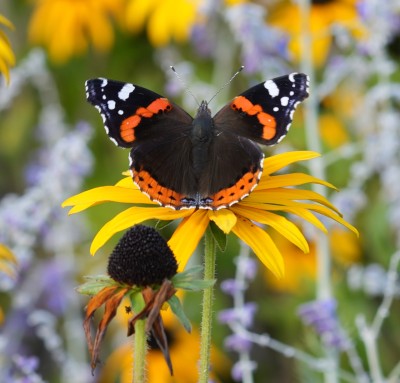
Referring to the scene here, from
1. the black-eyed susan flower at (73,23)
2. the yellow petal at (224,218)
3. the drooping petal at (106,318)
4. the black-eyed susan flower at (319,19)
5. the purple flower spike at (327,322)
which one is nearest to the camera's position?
the drooping petal at (106,318)

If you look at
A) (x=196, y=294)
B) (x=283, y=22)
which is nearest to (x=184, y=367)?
(x=196, y=294)

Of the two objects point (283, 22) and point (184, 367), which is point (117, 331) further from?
point (283, 22)

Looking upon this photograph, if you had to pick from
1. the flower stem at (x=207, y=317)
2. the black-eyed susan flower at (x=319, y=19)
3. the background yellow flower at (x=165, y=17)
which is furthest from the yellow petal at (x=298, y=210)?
the background yellow flower at (x=165, y=17)

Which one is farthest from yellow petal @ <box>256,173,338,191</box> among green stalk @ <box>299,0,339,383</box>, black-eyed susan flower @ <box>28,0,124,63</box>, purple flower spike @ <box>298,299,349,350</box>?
black-eyed susan flower @ <box>28,0,124,63</box>

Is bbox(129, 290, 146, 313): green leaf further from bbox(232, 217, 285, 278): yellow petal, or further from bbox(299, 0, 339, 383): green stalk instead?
bbox(299, 0, 339, 383): green stalk

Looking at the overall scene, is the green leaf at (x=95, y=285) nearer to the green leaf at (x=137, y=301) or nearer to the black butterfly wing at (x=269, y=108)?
→ the green leaf at (x=137, y=301)
